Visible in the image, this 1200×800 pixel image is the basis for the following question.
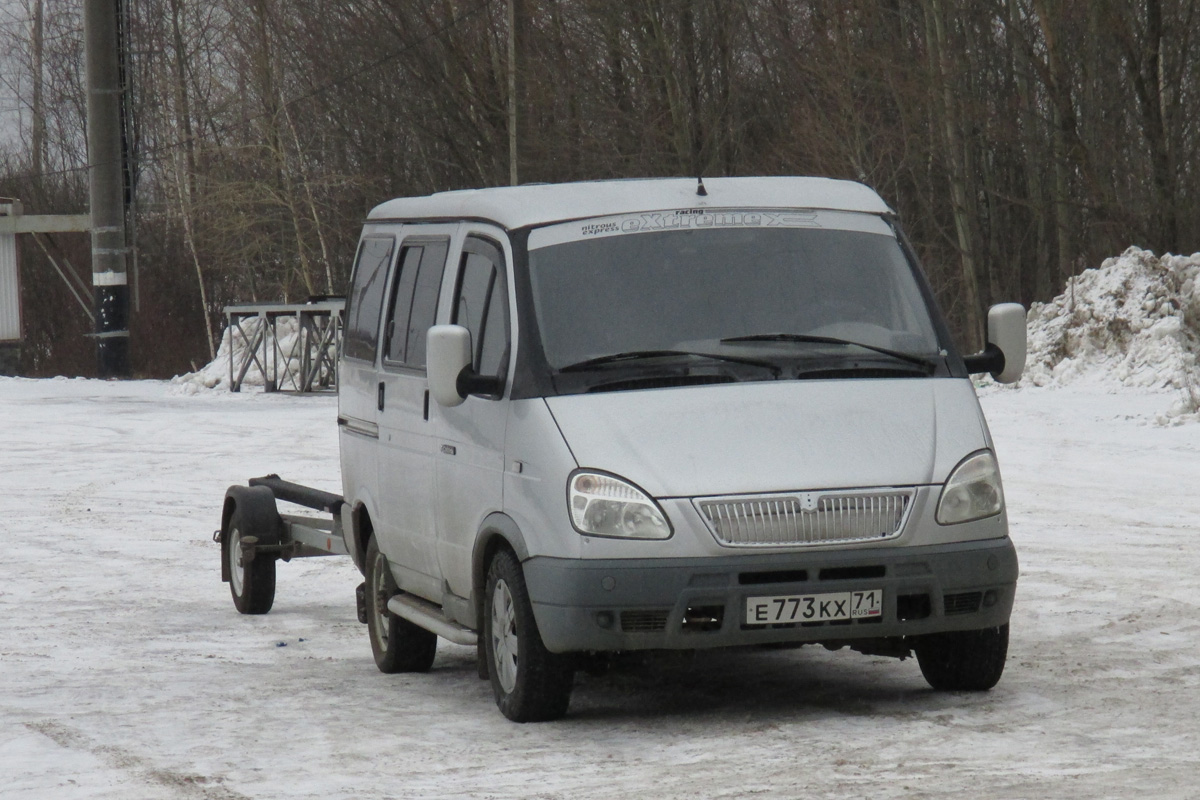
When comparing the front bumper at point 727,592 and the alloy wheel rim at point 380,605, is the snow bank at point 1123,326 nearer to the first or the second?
the alloy wheel rim at point 380,605

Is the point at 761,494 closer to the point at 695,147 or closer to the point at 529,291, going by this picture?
the point at 529,291

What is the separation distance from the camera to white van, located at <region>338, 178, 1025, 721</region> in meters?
6.56

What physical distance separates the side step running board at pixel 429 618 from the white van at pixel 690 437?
2 centimetres

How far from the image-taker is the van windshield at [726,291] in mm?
7121

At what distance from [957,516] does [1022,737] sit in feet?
2.70

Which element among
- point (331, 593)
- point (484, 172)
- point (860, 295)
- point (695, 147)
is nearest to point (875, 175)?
point (695, 147)

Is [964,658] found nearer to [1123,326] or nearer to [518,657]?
[518,657]

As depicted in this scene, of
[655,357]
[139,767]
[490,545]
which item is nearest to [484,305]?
[655,357]

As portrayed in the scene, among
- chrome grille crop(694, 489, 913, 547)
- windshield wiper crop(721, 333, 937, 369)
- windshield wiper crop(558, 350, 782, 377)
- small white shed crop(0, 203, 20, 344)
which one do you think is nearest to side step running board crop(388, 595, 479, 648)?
windshield wiper crop(558, 350, 782, 377)

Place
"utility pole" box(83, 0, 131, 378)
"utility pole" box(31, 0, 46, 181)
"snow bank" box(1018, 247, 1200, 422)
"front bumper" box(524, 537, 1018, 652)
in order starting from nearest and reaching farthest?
1. "front bumper" box(524, 537, 1018, 652)
2. "snow bank" box(1018, 247, 1200, 422)
3. "utility pole" box(83, 0, 131, 378)
4. "utility pole" box(31, 0, 46, 181)

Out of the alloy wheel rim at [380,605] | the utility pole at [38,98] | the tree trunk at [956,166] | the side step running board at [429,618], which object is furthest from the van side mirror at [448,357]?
the utility pole at [38,98]

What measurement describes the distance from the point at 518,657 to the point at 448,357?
1170 mm

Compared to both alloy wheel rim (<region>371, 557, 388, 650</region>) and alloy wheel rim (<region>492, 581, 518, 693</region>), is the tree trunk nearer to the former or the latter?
alloy wheel rim (<region>371, 557, 388, 650</region>)

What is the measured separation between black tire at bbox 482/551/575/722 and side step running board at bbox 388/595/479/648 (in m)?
0.20
